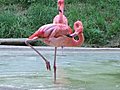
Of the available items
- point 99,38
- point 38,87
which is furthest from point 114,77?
point 99,38

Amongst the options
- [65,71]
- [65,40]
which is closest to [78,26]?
[65,40]

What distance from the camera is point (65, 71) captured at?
280 inches

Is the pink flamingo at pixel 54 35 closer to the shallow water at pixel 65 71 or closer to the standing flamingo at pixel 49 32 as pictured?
the standing flamingo at pixel 49 32

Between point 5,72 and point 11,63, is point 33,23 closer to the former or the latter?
point 11,63

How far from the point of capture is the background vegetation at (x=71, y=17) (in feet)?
42.7

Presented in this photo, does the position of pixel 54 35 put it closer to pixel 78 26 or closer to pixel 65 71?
pixel 78 26

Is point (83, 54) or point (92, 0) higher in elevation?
point (92, 0)

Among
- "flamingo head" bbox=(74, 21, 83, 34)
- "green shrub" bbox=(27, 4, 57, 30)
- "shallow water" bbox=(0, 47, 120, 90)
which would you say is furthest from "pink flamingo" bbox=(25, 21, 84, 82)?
"green shrub" bbox=(27, 4, 57, 30)

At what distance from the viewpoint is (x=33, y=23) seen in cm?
1384

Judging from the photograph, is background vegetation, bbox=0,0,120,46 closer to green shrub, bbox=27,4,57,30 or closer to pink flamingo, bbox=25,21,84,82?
green shrub, bbox=27,4,57,30

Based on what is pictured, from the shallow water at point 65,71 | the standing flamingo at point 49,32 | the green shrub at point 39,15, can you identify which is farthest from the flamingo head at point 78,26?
the green shrub at point 39,15

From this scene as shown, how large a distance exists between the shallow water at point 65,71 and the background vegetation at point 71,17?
9.06 ft

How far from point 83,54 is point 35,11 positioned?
4.71 m

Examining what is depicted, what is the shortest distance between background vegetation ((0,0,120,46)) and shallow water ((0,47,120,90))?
2.76 metres
